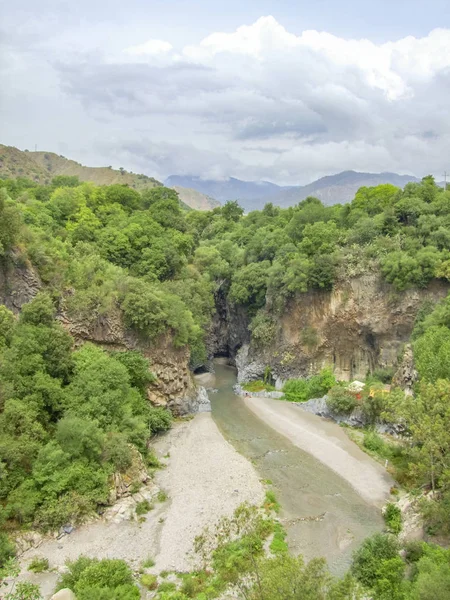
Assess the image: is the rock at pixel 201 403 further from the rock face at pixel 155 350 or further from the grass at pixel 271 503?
the grass at pixel 271 503

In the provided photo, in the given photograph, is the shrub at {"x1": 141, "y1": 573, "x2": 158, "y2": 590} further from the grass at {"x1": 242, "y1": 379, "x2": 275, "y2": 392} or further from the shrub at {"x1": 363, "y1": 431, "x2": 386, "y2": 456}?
the grass at {"x1": 242, "y1": 379, "x2": 275, "y2": 392}

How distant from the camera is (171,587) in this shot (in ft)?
63.7

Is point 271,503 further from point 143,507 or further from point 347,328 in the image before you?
point 347,328

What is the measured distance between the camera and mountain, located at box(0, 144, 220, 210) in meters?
109

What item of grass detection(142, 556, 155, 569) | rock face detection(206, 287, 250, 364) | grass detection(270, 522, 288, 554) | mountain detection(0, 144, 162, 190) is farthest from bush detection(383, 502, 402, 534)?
mountain detection(0, 144, 162, 190)

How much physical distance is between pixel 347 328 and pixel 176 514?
1106 inches

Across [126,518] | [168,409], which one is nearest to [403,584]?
[126,518]

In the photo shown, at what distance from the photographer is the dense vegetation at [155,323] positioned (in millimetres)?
21656

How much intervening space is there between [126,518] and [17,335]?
41.7 feet

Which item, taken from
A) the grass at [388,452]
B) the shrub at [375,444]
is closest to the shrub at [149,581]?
the grass at [388,452]

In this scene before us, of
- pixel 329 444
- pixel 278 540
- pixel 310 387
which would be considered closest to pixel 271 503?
pixel 278 540

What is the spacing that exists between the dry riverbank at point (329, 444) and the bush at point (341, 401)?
4.37ft

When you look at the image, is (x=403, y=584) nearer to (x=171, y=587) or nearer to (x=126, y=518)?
(x=171, y=587)

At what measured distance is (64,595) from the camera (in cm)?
1767
